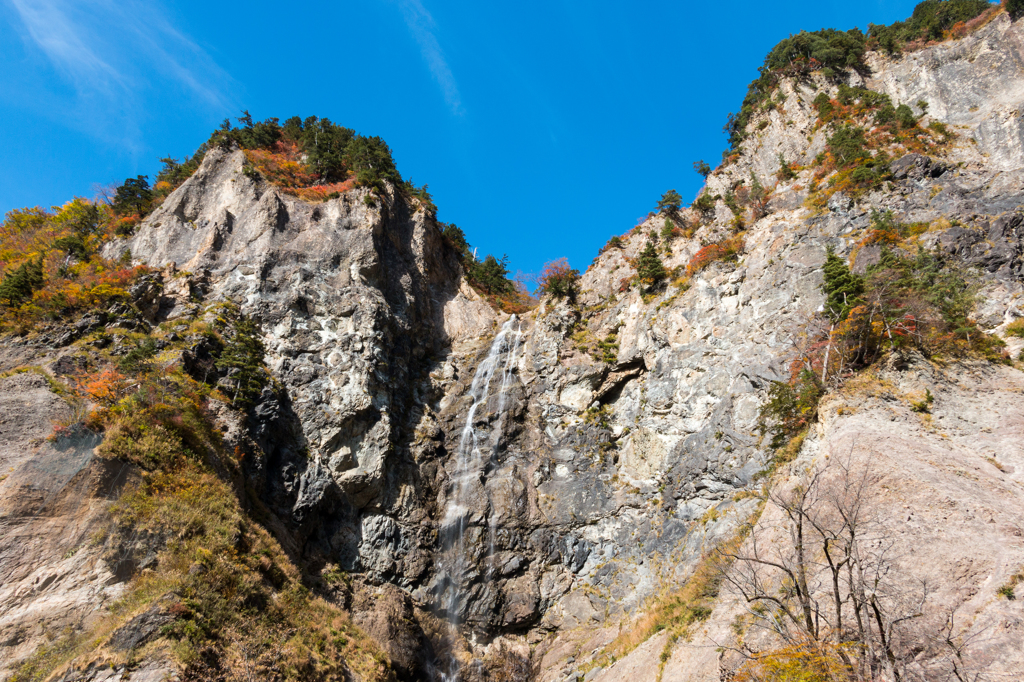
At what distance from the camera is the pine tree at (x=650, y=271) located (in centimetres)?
3187

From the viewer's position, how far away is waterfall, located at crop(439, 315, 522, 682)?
23859 millimetres

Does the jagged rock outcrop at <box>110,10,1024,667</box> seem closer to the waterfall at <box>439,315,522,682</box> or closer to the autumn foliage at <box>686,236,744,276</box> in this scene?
the waterfall at <box>439,315,522,682</box>

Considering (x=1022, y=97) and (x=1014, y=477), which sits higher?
(x=1022, y=97)

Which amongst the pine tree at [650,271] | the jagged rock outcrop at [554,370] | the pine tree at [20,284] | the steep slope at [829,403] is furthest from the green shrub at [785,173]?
the pine tree at [20,284]

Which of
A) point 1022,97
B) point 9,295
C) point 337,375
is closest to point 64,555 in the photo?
point 337,375

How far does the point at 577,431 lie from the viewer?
90.8ft

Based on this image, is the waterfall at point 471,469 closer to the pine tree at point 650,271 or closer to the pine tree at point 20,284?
the pine tree at point 650,271

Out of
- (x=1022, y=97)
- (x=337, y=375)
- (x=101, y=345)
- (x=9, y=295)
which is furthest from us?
(x=1022, y=97)

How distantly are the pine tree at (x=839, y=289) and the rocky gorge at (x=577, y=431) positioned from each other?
1.07 metres

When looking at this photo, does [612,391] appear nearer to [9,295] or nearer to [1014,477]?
[1014,477]

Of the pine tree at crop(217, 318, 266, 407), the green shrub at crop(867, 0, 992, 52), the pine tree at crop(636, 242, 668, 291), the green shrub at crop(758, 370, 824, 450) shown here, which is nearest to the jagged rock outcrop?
the green shrub at crop(758, 370, 824, 450)

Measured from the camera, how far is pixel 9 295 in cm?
2500

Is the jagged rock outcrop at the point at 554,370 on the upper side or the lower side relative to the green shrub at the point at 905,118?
lower

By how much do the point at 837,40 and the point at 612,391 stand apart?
3787 cm
